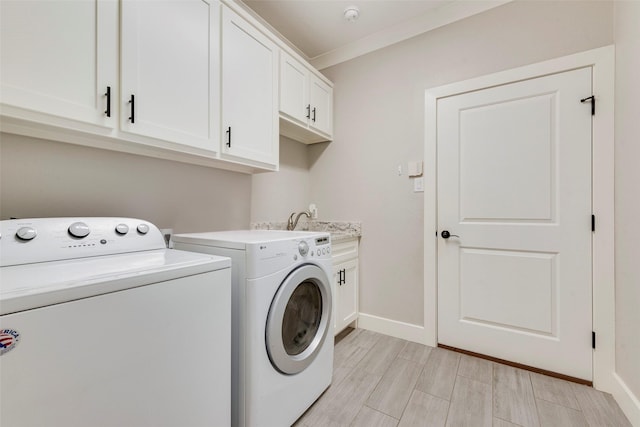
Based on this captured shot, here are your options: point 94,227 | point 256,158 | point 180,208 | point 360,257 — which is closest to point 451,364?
point 360,257

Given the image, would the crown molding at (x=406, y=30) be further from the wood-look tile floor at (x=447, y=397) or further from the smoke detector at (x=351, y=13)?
the wood-look tile floor at (x=447, y=397)

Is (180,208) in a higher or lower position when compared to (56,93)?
lower

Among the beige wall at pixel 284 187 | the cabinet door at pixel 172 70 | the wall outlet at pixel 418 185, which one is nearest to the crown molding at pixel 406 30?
the beige wall at pixel 284 187

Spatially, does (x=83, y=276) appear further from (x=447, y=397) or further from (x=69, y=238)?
(x=447, y=397)

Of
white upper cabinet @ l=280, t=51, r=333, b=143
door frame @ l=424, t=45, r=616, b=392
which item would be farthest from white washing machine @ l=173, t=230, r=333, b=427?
door frame @ l=424, t=45, r=616, b=392

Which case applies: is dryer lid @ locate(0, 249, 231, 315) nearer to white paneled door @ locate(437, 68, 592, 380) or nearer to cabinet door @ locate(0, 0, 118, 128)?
cabinet door @ locate(0, 0, 118, 128)

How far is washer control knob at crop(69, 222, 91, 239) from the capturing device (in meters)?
1.01

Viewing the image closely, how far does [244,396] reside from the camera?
43.3 inches

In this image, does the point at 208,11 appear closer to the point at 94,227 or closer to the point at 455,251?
the point at 94,227

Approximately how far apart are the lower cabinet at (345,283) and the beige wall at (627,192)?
1600 millimetres

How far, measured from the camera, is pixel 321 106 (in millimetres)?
2408

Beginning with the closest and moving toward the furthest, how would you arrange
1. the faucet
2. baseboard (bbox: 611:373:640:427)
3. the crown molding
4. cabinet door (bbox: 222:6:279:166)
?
1. baseboard (bbox: 611:373:640:427)
2. cabinet door (bbox: 222:6:279:166)
3. the crown molding
4. the faucet

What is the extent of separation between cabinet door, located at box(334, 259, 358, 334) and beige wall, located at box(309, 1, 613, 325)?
0.11m

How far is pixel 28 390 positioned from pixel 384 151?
2302 mm
